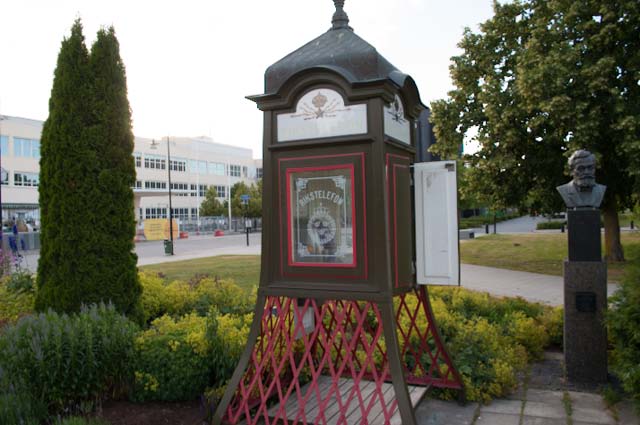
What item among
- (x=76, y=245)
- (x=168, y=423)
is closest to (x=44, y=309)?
(x=76, y=245)

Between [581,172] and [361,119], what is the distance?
130 inches

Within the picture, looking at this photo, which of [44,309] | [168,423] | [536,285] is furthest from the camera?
[536,285]


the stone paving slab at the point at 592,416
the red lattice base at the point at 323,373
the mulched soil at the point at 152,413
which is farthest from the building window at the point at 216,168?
the stone paving slab at the point at 592,416

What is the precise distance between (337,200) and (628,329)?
9.73ft

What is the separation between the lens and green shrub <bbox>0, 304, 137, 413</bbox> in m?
4.48

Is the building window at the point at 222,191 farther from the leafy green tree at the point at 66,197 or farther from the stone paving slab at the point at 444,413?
the stone paving slab at the point at 444,413

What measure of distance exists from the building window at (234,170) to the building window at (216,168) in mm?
1888

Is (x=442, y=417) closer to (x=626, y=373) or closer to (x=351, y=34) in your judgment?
(x=626, y=373)

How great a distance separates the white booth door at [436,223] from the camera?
4.36m

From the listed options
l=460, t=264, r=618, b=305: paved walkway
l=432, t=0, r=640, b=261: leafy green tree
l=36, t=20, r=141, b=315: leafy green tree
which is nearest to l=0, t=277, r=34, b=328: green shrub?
l=36, t=20, r=141, b=315: leafy green tree

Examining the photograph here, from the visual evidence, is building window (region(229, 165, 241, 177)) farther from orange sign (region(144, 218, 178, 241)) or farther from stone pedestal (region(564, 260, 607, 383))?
stone pedestal (region(564, 260, 607, 383))

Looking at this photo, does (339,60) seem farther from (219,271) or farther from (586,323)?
(219,271)

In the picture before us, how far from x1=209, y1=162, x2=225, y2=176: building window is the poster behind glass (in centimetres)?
6938

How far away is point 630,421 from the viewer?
441cm
